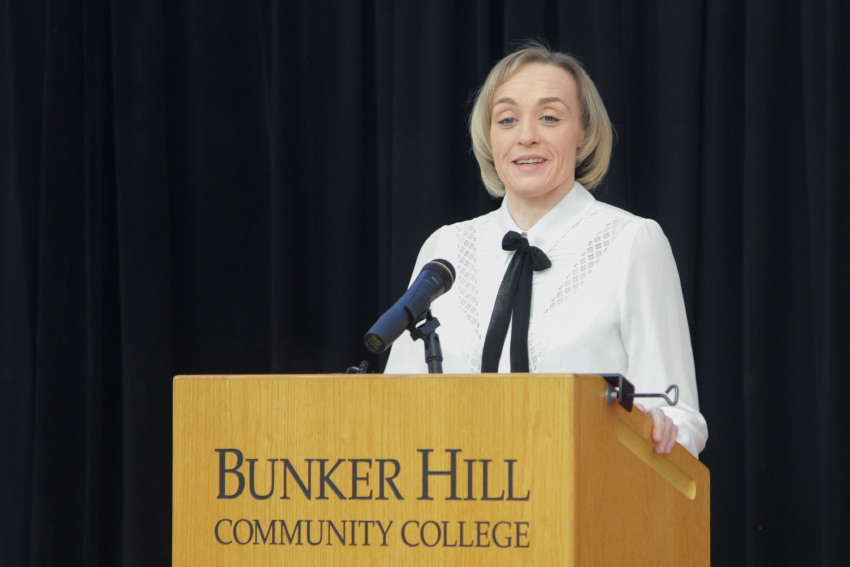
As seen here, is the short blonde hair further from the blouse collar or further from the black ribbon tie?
the black ribbon tie

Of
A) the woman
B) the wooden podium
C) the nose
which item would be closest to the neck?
the woman

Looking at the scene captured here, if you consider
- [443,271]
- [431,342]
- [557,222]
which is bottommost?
[431,342]

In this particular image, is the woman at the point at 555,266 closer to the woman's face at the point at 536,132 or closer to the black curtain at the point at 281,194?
the woman's face at the point at 536,132

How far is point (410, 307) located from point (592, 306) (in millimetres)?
590

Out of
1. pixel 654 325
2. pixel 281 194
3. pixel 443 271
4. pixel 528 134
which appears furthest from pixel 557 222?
pixel 281 194

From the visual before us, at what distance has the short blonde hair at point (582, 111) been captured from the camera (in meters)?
2.17

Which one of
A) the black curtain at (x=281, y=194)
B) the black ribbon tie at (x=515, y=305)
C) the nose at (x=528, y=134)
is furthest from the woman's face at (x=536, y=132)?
the black curtain at (x=281, y=194)

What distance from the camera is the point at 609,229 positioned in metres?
2.03

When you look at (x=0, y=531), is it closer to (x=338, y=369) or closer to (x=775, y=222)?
(x=338, y=369)

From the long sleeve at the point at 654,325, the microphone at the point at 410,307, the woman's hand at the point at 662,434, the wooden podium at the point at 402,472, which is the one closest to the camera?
the wooden podium at the point at 402,472

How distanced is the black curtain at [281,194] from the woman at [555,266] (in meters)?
0.52

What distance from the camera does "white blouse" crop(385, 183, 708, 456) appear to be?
1.90 meters

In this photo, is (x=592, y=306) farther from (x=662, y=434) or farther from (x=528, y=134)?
(x=662, y=434)

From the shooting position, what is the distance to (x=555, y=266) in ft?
6.59
